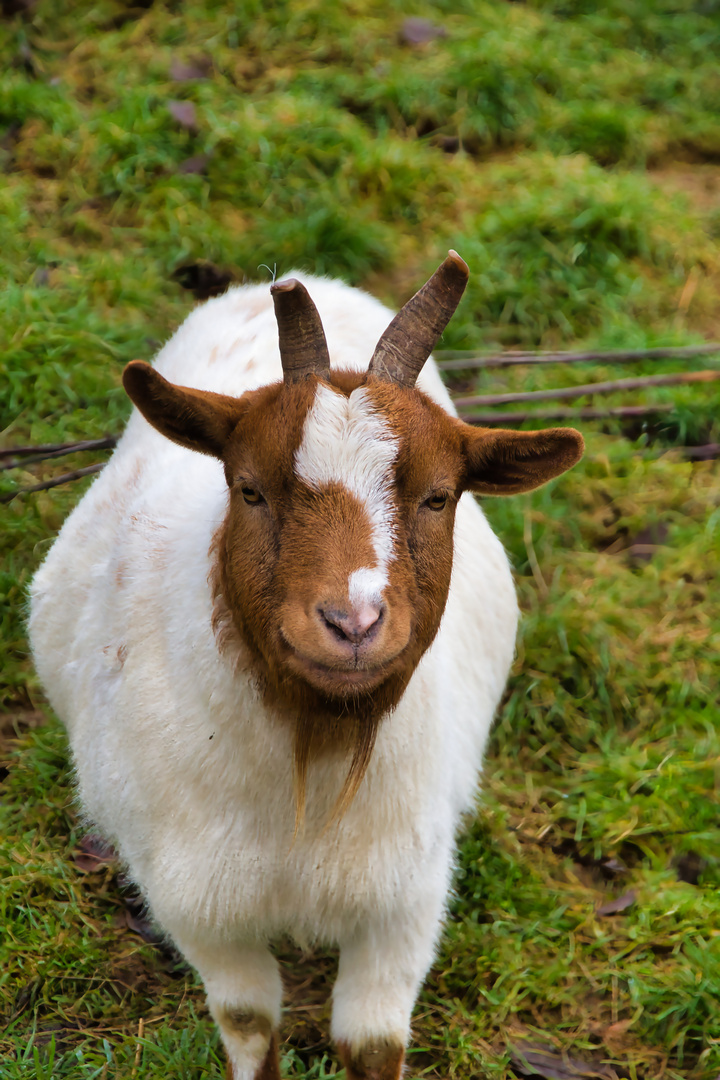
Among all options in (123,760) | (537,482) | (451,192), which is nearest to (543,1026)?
(123,760)

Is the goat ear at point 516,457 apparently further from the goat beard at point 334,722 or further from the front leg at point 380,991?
the front leg at point 380,991

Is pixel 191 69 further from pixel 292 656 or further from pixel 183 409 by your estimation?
pixel 292 656

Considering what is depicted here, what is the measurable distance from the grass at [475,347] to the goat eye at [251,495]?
1.91 meters

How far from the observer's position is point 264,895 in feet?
10.0

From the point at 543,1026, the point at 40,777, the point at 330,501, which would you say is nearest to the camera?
the point at 330,501

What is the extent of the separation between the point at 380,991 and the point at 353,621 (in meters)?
1.41

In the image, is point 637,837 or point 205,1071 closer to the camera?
point 205,1071

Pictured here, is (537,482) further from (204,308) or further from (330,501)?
(204,308)

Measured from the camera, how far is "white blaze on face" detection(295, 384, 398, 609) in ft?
8.32

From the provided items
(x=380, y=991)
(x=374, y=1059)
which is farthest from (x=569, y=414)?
(x=374, y=1059)

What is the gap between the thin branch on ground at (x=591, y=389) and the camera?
5430 millimetres

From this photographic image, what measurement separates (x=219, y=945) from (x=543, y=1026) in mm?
1321

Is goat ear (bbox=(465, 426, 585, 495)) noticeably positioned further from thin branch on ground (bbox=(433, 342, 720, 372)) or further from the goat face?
thin branch on ground (bbox=(433, 342, 720, 372))

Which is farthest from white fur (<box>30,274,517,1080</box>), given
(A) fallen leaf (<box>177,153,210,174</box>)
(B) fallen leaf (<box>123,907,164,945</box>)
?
(A) fallen leaf (<box>177,153,210,174</box>)
